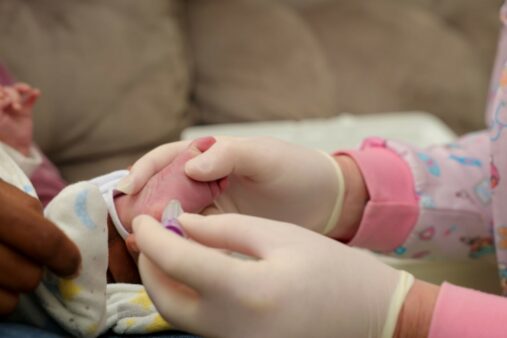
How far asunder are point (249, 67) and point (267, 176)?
29.0 inches

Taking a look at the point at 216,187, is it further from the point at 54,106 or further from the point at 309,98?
the point at 309,98

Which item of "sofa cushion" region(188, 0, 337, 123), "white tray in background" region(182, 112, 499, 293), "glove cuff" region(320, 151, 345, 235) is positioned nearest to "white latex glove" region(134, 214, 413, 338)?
"glove cuff" region(320, 151, 345, 235)

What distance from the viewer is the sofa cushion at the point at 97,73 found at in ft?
3.19

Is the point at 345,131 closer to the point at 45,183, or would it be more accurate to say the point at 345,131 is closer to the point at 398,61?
the point at 398,61

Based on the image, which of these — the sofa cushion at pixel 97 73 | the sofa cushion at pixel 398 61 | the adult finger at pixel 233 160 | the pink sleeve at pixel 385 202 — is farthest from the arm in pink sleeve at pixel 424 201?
the sofa cushion at pixel 398 61

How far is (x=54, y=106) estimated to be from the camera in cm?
98

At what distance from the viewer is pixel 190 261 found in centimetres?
34

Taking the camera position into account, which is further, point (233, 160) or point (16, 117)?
point (16, 117)

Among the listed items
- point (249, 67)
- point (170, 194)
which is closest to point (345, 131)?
point (249, 67)

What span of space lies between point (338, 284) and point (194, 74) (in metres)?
0.88

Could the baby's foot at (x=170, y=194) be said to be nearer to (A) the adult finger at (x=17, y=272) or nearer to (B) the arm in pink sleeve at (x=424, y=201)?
(A) the adult finger at (x=17, y=272)

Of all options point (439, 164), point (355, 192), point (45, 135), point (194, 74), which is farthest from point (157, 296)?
point (194, 74)

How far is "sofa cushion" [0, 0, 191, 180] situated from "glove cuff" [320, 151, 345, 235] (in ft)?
1.59

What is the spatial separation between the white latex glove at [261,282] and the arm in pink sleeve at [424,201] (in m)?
0.21
